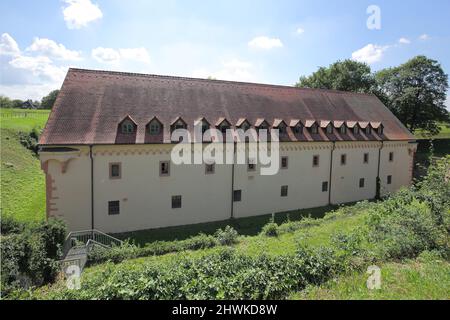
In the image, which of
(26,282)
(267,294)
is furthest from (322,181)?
(26,282)

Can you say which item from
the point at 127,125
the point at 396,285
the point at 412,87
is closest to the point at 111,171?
the point at 127,125

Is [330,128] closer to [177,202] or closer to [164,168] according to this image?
[177,202]

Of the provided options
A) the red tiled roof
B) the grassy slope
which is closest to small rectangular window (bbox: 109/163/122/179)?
the red tiled roof

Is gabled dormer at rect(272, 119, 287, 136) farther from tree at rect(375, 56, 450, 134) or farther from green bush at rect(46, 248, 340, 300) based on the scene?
tree at rect(375, 56, 450, 134)

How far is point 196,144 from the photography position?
22.0m

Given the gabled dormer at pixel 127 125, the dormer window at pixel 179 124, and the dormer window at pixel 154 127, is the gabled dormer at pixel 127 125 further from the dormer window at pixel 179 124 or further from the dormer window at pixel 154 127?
the dormer window at pixel 179 124

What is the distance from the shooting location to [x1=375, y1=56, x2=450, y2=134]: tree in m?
47.4

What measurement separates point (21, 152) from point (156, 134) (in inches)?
936

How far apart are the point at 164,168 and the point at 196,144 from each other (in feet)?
9.29

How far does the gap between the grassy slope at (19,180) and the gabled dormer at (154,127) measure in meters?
11.0

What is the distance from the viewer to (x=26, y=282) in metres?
11.6

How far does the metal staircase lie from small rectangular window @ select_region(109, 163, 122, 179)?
357 centimetres
